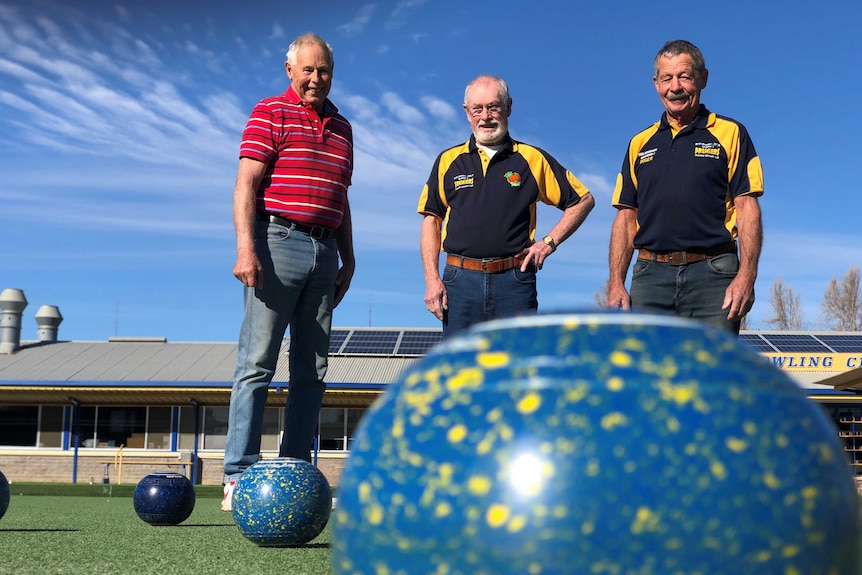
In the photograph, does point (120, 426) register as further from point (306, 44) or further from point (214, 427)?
point (306, 44)

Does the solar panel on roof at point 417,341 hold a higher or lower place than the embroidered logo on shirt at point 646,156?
lower

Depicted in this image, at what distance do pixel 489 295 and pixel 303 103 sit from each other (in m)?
1.66

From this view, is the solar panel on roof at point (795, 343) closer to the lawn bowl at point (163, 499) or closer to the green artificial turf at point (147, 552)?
the lawn bowl at point (163, 499)

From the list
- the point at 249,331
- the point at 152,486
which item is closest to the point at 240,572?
the point at 249,331

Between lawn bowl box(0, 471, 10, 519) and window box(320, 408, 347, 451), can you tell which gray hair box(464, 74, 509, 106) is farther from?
window box(320, 408, 347, 451)

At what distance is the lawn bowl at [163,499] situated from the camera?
21.8ft

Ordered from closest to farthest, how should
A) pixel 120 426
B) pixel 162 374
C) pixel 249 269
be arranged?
pixel 249 269
pixel 162 374
pixel 120 426

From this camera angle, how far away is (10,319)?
33.0 m

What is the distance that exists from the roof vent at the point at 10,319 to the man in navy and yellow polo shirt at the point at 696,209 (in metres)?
32.0

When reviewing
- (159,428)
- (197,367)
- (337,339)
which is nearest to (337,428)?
(337,339)

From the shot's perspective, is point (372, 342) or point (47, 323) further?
point (47, 323)

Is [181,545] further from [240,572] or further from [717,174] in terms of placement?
[717,174]

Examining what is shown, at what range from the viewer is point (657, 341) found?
1.60 meters

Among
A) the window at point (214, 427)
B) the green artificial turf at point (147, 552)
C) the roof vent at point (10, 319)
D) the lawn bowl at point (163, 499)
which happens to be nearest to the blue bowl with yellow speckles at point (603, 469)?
the green artificial turf at point (147, 552)
